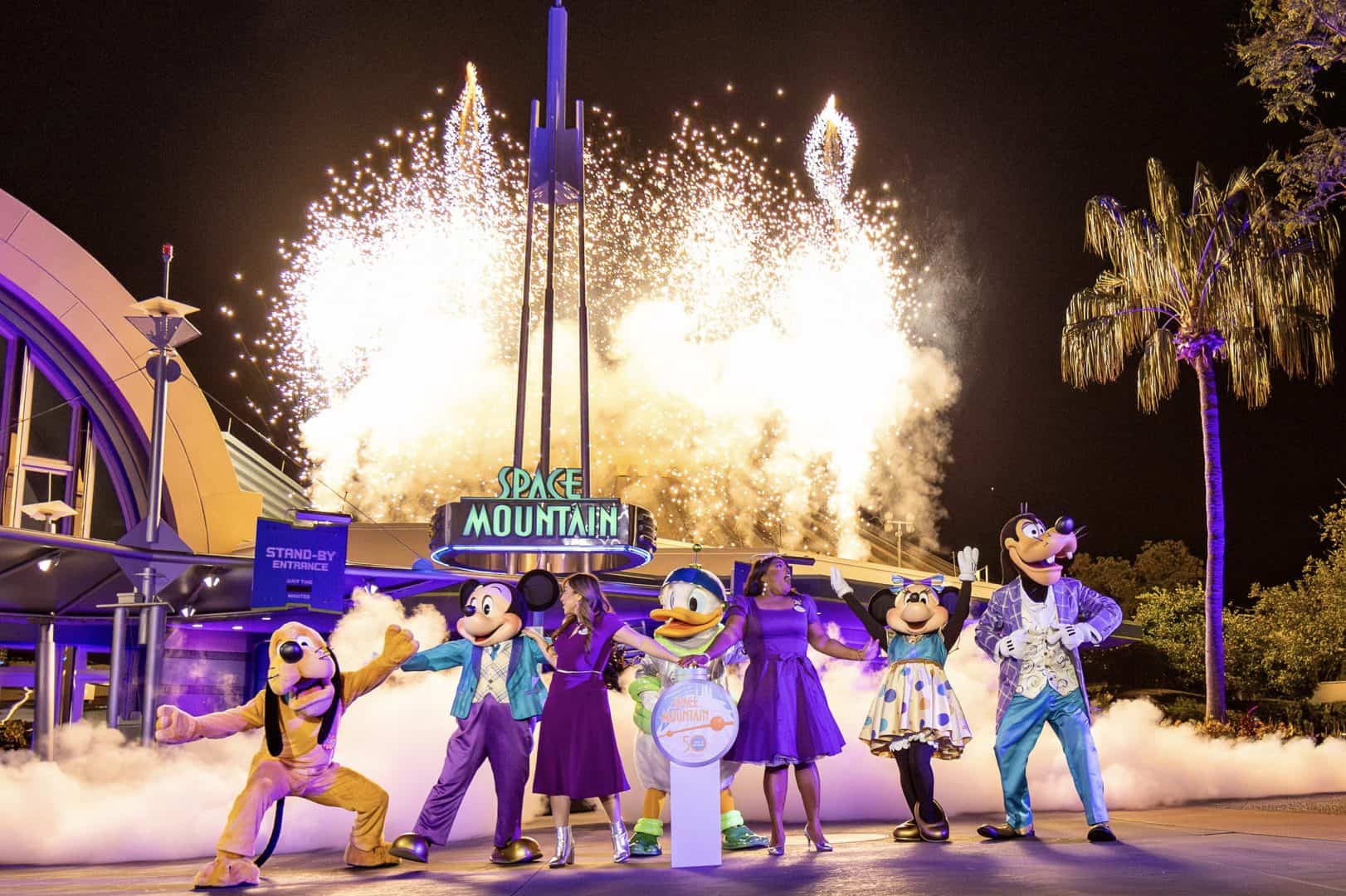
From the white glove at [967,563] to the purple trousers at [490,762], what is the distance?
3027 millimetres

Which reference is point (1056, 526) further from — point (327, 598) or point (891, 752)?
point (327, 598)

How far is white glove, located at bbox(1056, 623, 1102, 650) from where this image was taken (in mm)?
7789

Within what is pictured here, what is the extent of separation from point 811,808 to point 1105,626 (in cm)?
228

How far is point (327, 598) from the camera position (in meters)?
13.7

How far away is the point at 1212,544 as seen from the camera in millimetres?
18672

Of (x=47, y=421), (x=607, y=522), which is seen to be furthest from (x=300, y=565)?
(x=47, y=421)

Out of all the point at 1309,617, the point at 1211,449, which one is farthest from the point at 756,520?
the point at 1211,449

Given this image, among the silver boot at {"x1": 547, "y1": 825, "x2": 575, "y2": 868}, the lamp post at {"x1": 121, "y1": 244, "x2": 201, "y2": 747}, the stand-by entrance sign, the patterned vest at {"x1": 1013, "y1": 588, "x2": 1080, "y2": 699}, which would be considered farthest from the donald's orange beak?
the stand-by entrance sign

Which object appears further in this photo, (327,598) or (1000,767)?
(327,598)

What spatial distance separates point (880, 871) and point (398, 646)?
335 centimetres

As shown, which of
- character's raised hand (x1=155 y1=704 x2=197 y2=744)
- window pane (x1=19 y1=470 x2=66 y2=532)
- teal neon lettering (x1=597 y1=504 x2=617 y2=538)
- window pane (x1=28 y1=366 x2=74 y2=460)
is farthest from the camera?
window pane (x1=28 y1=366 x2=74 y2=460)

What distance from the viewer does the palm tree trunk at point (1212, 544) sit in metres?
18.0

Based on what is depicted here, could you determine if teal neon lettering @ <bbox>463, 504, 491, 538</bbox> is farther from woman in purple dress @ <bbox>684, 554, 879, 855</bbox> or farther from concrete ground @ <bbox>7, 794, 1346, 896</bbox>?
woman in purple dress @ <bbox>684, 554, 879, 855</bbox>

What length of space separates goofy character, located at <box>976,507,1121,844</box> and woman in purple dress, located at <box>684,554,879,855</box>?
3.88 ft
